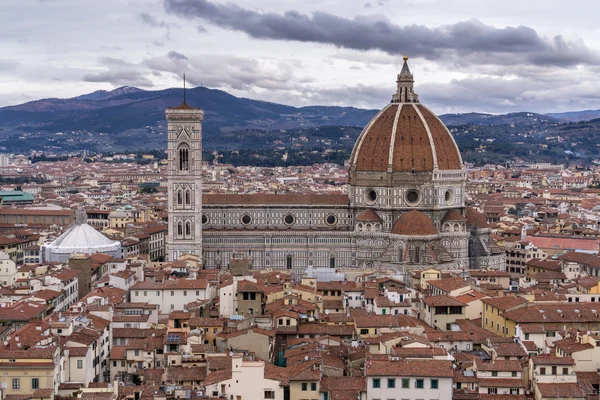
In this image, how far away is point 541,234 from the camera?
88625 millimetres

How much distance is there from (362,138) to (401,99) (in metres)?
4.74

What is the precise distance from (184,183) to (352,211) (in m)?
13.6

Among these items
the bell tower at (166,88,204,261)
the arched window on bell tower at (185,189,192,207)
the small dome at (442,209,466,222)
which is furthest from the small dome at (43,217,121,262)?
the small dome at (442,209,466,222)

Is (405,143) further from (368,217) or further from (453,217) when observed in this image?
(453,217)

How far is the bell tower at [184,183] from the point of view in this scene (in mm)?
78688

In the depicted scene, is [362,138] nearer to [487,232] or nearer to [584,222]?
[487,232]

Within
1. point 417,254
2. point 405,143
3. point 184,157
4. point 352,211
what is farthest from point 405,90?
point 184,157

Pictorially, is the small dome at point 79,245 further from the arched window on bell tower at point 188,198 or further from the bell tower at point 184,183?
the arched window on bell tower at point 188,198

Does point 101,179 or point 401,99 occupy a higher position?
point 401,99

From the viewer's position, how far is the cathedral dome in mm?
81125

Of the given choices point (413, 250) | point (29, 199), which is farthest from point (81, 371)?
point (29, 199)

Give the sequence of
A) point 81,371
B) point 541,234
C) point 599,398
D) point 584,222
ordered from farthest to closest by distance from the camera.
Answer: point 584,222
point 541,234
point 81,371
point 599,398

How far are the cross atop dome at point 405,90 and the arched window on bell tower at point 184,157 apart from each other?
60.6 ft

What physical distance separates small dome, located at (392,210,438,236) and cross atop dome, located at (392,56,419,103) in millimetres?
12173
